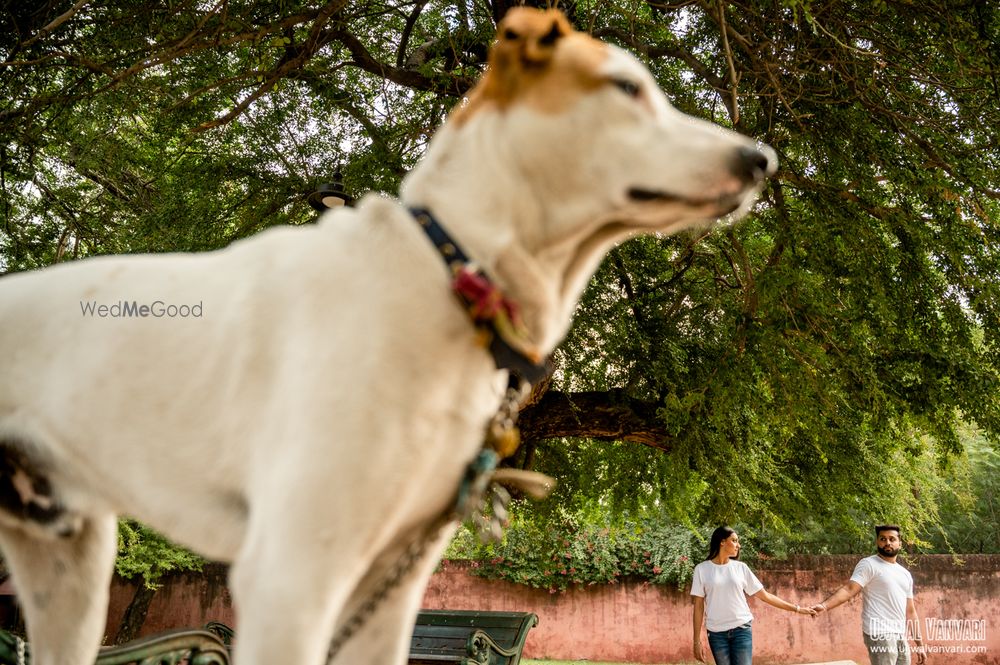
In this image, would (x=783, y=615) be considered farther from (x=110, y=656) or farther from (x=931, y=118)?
(x=110, y=656)

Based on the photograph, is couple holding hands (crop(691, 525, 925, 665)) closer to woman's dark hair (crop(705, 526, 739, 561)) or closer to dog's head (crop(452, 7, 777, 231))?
woman's dark hair (crop(705, 526, 739, 561))

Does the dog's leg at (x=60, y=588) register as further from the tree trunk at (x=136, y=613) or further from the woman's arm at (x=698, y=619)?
the tree trunk at (x=136, y=613)

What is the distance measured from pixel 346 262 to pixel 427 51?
253 inches

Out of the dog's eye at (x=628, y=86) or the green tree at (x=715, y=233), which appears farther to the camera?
the green tree at (x=715, y=233)

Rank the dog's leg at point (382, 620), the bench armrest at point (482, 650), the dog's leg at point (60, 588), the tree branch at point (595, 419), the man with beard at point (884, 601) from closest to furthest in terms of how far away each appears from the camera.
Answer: the dog's leg at point (382, 620)
the dog's leg at point (60, 588)
the bench armrest at point (482, 650)
the man with beard at point (884, 601)
the tree branch at point (595, 419)

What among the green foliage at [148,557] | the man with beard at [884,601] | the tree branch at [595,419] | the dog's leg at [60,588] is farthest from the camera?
the green foliage at [148,557]

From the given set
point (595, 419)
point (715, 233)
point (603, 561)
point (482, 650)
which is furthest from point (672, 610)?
point (482, 650)

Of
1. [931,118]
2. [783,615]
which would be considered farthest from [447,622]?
[783,615]

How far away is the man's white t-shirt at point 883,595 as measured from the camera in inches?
279

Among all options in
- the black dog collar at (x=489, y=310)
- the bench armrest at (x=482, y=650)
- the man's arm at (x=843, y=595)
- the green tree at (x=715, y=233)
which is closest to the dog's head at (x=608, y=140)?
the black dog collar at (x=489, y=310)

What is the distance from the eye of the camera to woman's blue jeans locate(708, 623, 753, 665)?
23.6 ft

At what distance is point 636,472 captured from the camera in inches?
364

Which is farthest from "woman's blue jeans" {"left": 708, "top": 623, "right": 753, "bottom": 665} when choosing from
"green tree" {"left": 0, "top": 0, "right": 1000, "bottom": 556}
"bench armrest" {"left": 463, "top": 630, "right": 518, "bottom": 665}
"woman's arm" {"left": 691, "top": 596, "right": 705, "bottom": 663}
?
"bench armrest" {"left": 463, "top": 630, "right": 518, "bottom": 665}

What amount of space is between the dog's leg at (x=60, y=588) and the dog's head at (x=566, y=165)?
0.94 m
